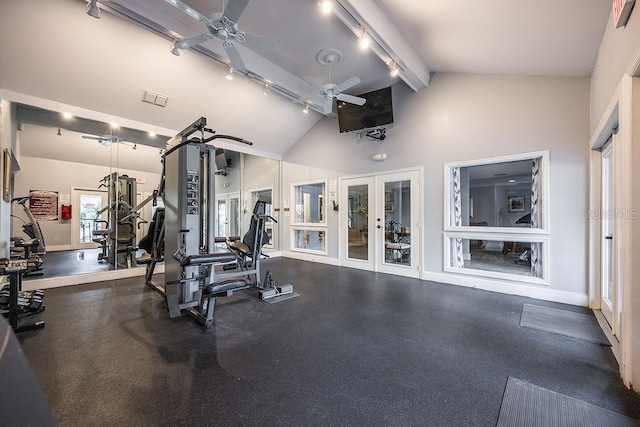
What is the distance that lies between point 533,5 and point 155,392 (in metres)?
4.59

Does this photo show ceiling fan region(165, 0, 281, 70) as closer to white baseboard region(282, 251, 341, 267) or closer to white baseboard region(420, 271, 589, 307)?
white baseboard region(420, 271, 589, 307)

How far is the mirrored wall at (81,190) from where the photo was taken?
443 centimetres

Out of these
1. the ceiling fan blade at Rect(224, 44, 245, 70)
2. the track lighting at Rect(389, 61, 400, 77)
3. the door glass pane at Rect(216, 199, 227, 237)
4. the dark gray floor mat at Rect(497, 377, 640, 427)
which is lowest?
the dark gray floor mat at Rect(497, 377, 640, 427)

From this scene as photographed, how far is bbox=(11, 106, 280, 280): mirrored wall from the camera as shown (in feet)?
14.5

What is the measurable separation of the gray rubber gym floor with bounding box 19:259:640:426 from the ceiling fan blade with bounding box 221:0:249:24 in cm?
319

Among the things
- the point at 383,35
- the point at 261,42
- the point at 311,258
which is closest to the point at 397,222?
the point at 311,258

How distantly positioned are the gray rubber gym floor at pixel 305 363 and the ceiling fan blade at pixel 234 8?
125 inches

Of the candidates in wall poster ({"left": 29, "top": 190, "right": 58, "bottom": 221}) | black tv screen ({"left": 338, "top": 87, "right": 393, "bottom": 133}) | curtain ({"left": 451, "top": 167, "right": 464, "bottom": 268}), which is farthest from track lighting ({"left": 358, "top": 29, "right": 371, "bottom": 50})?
wall poster ({"left": 29, "top": 190, "right": 58, "bottom": 221})

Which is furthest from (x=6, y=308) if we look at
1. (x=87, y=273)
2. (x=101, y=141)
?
(x=101, y=141)

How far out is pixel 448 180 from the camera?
180 inches

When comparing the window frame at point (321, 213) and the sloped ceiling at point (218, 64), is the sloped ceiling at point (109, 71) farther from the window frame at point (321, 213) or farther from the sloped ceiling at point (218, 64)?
the window frame at point (321, 213)

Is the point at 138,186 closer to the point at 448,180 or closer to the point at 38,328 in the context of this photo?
the point at 38,328

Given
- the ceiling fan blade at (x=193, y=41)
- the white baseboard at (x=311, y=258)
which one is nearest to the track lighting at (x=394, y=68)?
the ceiling fan blade at (x=193, y=41)

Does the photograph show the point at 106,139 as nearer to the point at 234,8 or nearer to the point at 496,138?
the point at 234,8
